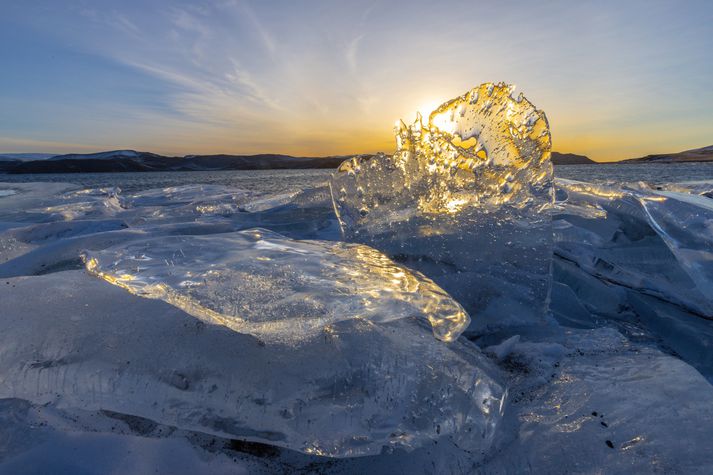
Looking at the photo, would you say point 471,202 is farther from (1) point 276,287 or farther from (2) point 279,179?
(2) point 279,179

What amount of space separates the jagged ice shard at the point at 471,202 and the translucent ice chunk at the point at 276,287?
22.7 inches

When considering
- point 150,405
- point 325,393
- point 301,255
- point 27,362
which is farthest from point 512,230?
point 27,362

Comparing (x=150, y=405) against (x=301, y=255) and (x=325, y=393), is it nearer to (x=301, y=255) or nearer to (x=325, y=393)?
(x=325, y=393)

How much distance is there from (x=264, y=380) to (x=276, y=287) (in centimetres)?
35

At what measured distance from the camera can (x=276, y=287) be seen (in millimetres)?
1521

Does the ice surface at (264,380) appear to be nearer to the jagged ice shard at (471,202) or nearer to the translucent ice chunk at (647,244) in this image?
the jagged ice shard at (471,202)

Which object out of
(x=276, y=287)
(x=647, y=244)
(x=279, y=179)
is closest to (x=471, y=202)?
(x=647, y=244)

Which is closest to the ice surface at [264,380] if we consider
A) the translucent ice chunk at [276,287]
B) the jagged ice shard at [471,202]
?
the translucent ice chunk at [276,287]

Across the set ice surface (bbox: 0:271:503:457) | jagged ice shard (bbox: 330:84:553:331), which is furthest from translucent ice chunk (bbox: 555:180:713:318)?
ice surface (bbox: 0:271:503:457)

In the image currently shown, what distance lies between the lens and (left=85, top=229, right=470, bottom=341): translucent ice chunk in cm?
134

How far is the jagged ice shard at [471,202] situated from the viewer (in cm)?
229

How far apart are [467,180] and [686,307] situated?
1540 millimetres

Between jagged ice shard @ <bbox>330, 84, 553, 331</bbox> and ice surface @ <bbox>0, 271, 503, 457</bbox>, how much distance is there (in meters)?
0.84

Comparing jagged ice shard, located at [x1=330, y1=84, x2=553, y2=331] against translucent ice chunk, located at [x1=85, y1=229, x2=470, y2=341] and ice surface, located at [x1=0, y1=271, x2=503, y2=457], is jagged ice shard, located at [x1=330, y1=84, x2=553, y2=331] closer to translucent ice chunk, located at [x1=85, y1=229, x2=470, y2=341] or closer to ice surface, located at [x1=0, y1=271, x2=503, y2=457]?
translucent ice chunk, located at [x1=85, y1=229, x2=470, y2=341]
